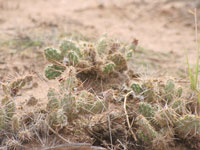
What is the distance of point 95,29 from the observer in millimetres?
4445

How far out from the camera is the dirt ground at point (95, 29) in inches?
128

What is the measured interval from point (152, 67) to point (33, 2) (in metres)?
3.10

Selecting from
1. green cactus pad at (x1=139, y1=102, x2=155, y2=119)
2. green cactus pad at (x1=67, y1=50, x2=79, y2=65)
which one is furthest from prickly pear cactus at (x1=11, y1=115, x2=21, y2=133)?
green cactus pad at (x1=139, y1=102, x2=155, y2=119)

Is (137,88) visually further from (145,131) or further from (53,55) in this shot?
(53,55)

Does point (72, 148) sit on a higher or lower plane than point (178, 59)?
lower

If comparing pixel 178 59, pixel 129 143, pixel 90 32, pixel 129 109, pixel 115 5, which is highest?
pixel 115 5

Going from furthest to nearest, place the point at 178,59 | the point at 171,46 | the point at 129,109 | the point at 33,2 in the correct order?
the point at 33,2 → the point at 171,46 → the point at 178,59 → the point at 129,109

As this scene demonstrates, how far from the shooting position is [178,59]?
144 inches

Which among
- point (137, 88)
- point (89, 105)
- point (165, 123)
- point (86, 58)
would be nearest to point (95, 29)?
point (86, 58)

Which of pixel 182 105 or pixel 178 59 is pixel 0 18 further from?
pixel 182 105

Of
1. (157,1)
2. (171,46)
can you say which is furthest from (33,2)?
(171,46)

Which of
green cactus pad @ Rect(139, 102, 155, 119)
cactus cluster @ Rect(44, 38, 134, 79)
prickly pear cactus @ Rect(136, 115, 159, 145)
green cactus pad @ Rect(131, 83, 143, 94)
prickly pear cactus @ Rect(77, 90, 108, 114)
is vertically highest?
cactus cluster @ Rect(44, 38, 134, 79)

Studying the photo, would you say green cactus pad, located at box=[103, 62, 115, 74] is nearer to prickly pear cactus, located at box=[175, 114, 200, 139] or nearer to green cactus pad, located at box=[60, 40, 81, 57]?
green cactus pad, located at box=[60, 40, 81, 57]

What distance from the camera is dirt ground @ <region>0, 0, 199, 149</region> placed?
10.7 feet
